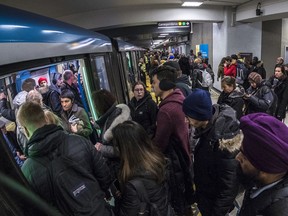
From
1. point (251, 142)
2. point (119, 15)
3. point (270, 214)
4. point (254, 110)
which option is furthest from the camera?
Answer: point (119, 15)

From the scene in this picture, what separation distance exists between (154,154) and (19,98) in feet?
3.31

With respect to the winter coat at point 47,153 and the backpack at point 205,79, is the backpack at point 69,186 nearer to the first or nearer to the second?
the winter coat at point 47,153

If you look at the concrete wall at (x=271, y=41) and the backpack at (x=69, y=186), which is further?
the concrete wall at (x=271, y=41)

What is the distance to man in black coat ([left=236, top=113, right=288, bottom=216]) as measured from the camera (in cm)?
94

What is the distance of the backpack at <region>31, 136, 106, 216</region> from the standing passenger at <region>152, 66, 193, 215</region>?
94cm

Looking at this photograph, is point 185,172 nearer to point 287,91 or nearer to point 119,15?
point 287,91

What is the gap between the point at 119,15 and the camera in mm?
8734

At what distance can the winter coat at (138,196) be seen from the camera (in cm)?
146

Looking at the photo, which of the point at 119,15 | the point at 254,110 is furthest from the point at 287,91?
the point at 119,15

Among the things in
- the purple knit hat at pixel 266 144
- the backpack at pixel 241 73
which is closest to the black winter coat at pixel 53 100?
the purple knit hat at pixel 266 144

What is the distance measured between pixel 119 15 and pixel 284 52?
579 centimetres

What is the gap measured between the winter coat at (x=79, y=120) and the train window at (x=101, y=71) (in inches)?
30.6

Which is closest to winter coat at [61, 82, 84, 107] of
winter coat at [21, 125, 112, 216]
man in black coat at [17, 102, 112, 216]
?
man in black coat at [17, 102, 112, 216]

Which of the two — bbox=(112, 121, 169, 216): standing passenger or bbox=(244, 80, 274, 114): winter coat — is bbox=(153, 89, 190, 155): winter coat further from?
bbox=(244, 80, 274, 114): winter coat
